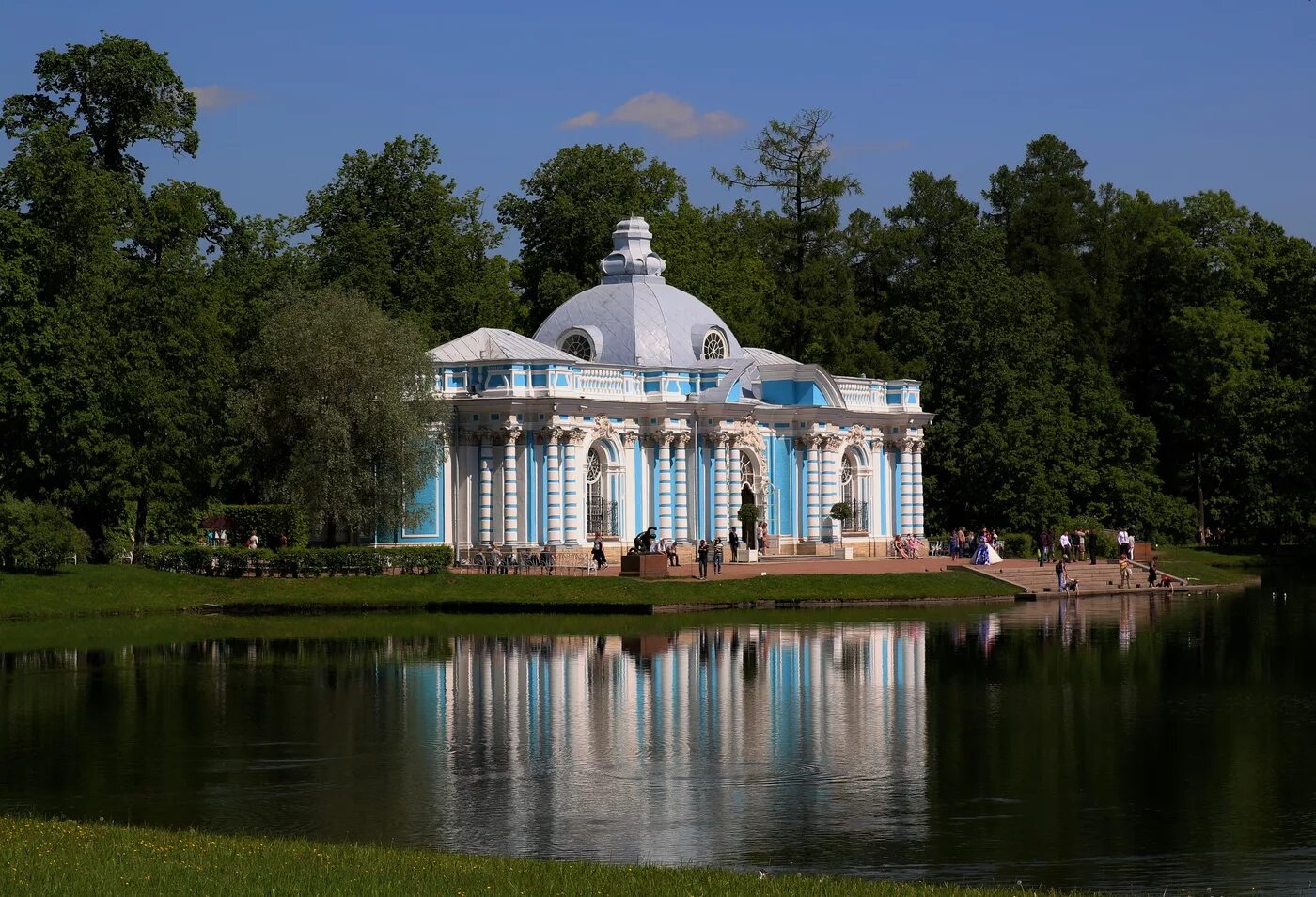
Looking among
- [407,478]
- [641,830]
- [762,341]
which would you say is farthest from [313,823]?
[762,341]

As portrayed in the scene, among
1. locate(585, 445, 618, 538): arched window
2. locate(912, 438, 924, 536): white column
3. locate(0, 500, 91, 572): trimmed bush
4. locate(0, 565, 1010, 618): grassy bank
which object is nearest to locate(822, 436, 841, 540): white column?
locate(912, 438, 924, 536): white column

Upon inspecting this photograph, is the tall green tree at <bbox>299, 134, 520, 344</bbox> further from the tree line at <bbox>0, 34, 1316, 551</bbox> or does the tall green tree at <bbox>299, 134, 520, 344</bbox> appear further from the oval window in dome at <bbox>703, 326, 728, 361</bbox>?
the oval window in dome at <bbox>703, 326, 728, 361</bbox>

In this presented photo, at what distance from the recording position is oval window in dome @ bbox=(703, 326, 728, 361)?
68.7 m

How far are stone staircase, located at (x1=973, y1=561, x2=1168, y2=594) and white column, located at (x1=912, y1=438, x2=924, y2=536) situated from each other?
392 inches

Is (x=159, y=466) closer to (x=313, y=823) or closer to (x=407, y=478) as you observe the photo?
(x=407, y=478)

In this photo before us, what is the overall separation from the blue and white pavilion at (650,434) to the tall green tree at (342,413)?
245cm

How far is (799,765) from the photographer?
24.7m

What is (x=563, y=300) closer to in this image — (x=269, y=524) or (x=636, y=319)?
(x=636, y=319)

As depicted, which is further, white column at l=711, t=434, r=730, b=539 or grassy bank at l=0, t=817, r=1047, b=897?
white column at l=711, t=434, r=730, b=539

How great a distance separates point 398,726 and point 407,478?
98.6ft

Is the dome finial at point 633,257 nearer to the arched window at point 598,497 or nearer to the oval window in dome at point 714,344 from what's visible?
the oval window in dome at point 714,344

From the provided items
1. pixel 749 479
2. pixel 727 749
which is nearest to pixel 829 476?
pixel 749 479

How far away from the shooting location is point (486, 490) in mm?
61750

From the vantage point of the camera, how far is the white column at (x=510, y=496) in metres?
61.2
